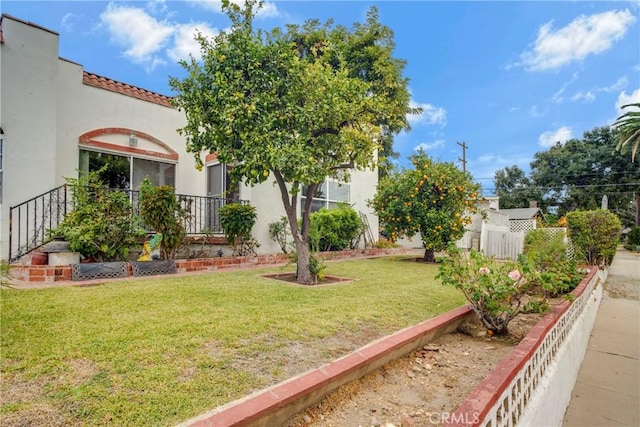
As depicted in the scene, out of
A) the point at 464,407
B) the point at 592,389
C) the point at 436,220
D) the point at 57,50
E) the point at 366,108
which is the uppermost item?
the point at 57,50

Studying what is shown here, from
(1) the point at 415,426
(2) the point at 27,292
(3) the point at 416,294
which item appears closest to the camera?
(1) the point at 415,426

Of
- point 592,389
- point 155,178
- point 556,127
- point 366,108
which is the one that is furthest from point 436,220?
point 556,127

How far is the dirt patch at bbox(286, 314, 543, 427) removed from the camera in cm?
224

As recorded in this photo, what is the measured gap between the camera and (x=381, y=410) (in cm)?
236

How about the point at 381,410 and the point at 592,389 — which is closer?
the point at 381,410

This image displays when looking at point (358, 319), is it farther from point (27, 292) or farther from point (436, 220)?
point (436, 220)

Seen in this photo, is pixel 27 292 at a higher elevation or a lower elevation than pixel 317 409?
higher

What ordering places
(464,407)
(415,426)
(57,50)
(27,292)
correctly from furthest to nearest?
(57,50)
(27,292)
(415,426)
(464,407)

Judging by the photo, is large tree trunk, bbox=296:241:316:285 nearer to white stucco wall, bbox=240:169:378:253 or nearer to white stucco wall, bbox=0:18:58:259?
white stucco wall, bbox=240:169:378:253

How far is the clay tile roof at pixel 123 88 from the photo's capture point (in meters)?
9.08

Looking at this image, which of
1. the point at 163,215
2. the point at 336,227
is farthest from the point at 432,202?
the point at 163,215

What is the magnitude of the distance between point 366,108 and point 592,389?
17.6 ft

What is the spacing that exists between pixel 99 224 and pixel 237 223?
3112mm

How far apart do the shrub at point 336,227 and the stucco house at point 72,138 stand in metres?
1.43
